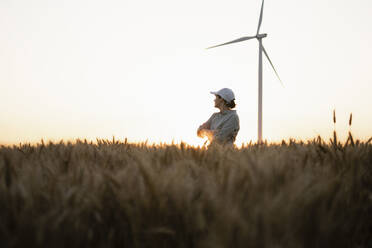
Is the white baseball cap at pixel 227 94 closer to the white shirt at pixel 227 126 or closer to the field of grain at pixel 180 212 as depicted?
the white shirt at pixel 227 126

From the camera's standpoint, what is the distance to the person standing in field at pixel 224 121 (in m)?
8.02

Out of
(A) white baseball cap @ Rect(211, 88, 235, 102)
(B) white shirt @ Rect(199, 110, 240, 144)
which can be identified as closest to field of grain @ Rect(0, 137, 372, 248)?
(B) white shirt @ Rect(199, 110, 240, 144)

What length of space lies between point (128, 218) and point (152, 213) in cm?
10

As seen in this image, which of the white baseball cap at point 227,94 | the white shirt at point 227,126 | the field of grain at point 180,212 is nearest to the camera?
the field of grain at point 180,212

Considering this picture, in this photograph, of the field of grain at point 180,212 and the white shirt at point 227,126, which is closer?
the field of grain at point 180,212

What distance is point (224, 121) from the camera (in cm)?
818

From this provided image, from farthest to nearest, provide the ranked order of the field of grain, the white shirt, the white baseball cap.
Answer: the white baseball cap, the white shirt, the field of grain

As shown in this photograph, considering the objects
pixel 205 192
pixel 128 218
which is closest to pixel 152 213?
pixel 128 218

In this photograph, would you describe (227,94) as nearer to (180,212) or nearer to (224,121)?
(224,121)

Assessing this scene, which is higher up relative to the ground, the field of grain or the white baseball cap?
the white baseball cap

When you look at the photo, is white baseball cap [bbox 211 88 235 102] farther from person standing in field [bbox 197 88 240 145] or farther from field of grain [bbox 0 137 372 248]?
field of grain [bbox 0 137 372 248]

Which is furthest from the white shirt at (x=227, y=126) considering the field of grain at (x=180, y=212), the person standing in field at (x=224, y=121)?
the field of grain at (x=180, y=212)

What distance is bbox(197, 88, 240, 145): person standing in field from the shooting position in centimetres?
802

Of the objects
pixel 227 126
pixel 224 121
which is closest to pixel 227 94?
pixel 224 121
